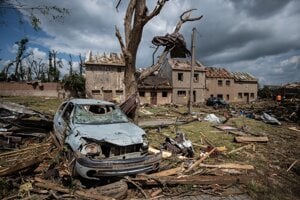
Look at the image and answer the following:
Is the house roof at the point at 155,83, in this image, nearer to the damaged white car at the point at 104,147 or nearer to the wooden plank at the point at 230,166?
the wooden plank at the point at 230,166

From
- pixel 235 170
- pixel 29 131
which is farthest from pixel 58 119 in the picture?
pixel 235 170

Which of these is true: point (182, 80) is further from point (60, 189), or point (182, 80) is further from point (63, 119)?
point (60, 189)

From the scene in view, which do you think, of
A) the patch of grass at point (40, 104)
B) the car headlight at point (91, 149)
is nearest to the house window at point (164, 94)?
the patch of grass at point (40, 104)

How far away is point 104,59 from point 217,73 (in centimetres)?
2091

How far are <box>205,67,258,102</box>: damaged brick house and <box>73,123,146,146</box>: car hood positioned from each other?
33176 mm

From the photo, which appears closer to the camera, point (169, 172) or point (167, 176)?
point (167, 176)

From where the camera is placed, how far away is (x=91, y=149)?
4605 millimetres

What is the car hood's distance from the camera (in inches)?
186

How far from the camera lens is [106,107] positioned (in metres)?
7.00

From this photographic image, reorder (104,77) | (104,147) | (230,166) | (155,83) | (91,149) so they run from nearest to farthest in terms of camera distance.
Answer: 1. (91,149)
2. (104,147)
3. (230,166)
4. (104,77)
5. (155,83)

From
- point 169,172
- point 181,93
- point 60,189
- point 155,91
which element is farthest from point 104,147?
point 181,93

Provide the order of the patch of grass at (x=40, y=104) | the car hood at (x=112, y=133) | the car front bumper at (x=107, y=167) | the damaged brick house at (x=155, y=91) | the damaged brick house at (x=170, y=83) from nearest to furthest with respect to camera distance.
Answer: the car front bumper at (x=107, y=167)
the car hood at (x=112, y=133)
the patch of grass at (x=40, y=104)
the damaged brick house at (x=170, y=83)
the damaged brick house at (x=155, y=91)

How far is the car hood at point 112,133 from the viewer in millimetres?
4734

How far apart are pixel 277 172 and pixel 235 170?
1.38 metres
